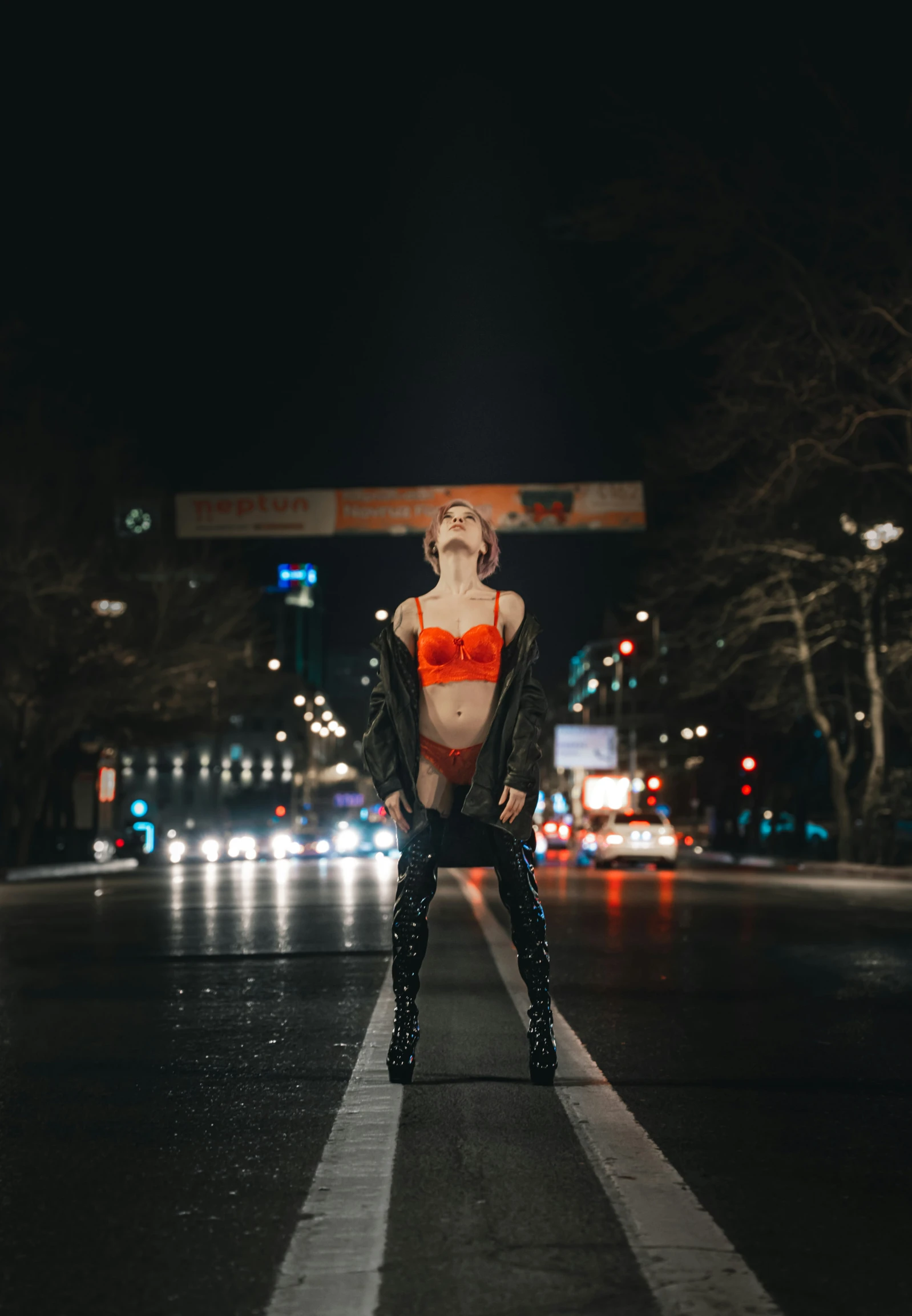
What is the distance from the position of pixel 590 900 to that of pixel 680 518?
23.8 m

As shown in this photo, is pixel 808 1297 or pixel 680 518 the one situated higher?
pixel 680 518

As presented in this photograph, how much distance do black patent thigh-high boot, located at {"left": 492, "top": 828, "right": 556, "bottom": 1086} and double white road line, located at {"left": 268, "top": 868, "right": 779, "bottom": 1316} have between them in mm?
149

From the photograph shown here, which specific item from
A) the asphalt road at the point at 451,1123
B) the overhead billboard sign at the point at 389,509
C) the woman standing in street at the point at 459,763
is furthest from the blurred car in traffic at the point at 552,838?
the woman standing in street at the point at 459,763

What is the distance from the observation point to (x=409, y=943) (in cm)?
656

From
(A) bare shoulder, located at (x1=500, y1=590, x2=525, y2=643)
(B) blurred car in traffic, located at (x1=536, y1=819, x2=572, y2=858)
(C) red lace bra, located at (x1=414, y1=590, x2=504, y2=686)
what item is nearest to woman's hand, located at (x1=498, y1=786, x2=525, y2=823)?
(C) red lace bra, located at (x1=414, y1=590, x2=504, y2=686)

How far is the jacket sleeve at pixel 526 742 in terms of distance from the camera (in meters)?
6.32

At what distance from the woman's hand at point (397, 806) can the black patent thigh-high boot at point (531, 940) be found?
0.36 metres

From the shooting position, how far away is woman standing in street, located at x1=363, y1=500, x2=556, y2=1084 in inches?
A: 251

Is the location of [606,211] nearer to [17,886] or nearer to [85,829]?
[17,886]

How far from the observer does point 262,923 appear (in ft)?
54.5

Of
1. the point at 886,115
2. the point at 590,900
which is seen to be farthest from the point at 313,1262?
the point at 886,115

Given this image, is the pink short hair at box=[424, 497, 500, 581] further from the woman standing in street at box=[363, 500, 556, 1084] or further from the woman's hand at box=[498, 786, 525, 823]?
the woman's hand at box=[498, 786, 525, 823]

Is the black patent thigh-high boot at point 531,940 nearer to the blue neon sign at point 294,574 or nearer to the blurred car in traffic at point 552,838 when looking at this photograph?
the blurred car in traffic at point 552,838

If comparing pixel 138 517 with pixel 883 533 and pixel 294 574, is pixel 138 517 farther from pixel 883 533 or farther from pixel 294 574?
pixel 294 574
